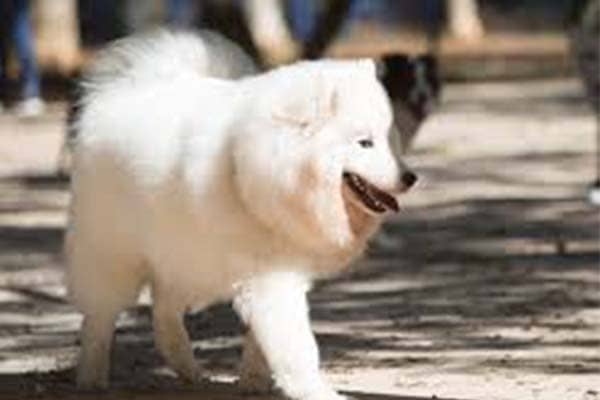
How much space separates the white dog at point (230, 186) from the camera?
827 cm

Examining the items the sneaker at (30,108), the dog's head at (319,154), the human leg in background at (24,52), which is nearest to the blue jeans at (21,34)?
the human leg in background at (24,52)

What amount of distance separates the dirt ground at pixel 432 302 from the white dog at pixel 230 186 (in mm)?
613

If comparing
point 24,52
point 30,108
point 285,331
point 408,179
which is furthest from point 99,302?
point 30,108

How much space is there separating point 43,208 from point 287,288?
10.1 meters

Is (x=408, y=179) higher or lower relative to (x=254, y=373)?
higher

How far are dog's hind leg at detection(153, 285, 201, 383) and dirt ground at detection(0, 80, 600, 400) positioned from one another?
0.10 meters

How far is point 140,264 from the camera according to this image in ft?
30.6

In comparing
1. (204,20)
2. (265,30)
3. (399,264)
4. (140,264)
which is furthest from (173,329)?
(265,30)

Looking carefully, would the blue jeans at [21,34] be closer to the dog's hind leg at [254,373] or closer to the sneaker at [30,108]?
the sneaker at [30,108]

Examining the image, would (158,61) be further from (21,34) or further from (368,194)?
(21,34)

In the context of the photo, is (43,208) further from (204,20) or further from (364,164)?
(364,164)

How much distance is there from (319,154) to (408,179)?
0.33 meters

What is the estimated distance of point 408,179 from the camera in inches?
327

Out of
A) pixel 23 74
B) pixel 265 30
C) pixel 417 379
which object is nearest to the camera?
pixel 417 379
